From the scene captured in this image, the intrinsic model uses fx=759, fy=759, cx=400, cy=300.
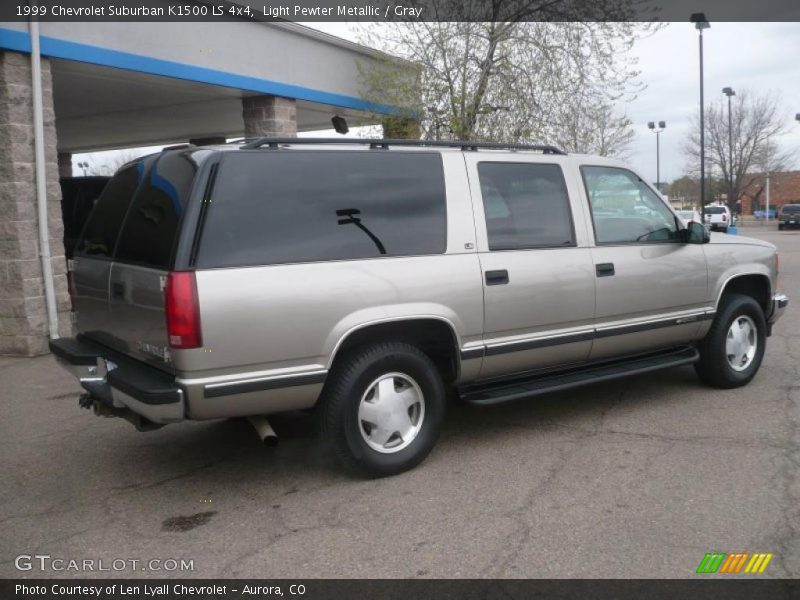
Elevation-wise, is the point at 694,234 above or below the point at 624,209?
below

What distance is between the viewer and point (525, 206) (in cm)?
516

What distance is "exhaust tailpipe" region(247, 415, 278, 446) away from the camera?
4.19 metres

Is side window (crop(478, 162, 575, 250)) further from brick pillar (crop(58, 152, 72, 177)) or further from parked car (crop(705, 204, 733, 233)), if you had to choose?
parked car (crop(705, 204, 733, 233))

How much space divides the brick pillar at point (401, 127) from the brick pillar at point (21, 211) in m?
6.23

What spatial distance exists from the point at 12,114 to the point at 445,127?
7.10m

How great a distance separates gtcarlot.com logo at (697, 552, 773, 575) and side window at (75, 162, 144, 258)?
12.1 feet

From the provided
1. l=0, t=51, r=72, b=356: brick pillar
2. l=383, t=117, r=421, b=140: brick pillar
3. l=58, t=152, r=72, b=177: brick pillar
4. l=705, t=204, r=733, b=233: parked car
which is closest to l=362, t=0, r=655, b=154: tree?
l=383, t=117, r=421, b=140: brick pillar

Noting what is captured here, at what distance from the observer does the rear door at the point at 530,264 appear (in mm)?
4852

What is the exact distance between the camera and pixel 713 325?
6.16 m

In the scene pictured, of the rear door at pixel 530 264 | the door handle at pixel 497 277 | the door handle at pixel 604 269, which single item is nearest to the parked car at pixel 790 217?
the door handle at pixel 604 269

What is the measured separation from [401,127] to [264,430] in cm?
1009

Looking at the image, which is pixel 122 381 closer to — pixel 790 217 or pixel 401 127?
pixel 401 127

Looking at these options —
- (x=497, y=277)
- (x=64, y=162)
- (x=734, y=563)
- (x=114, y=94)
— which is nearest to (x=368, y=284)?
(x=497, y=277)

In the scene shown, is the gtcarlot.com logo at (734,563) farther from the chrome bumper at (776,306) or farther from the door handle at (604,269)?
the chrome bumper at (776,306)
